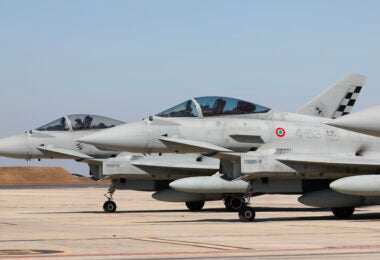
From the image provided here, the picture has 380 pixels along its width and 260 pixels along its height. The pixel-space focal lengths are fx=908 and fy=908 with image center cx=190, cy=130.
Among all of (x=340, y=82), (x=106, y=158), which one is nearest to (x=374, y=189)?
(x=340, y=82)

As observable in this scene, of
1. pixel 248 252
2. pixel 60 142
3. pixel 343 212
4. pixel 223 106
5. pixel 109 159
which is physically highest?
pixel 223 106

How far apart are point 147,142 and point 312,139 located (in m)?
3.70

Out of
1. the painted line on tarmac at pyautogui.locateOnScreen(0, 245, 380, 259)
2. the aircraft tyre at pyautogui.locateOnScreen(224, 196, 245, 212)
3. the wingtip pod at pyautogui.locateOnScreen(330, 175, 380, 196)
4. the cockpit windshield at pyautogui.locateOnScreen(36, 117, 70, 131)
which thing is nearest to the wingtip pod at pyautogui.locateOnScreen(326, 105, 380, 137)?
the wingtip pod at pyautogui.locateOnScreen(330, 175, 380, 196)

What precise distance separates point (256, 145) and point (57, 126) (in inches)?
355

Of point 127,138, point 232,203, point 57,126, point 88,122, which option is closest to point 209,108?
point 127,138

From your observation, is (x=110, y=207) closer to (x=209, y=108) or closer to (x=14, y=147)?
(x=14, y=147)

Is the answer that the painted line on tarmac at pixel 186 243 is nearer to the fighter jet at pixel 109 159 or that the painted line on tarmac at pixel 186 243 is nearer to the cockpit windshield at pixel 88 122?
the fighter jet at pixel 109 159

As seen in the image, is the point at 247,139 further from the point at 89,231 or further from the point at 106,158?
the point at 106,158

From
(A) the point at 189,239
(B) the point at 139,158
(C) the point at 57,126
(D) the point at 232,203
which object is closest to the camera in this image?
(A) the point at 189,239

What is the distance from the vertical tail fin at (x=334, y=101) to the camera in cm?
2638

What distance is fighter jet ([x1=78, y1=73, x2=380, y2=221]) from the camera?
19.8 metres

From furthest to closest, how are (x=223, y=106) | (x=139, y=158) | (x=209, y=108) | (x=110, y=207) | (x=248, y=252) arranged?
(x=139, y=158), (x=110, y=207), (x=223, y=106), (x=209, y=108), (x=248, y=252)

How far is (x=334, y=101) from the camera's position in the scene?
26375mm

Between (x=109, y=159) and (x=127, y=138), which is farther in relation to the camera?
(x=109, y=159)
